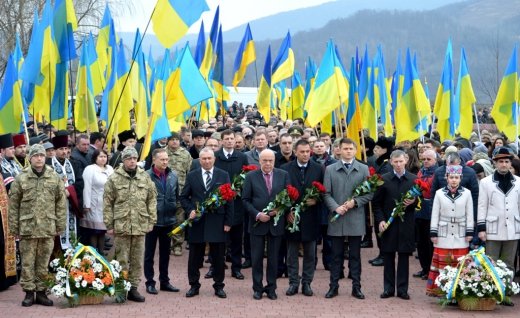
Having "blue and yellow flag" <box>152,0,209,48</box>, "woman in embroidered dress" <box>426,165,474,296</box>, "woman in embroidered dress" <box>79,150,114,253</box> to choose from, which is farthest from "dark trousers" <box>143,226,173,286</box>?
"woman in embroidered dress" <box>426,165,474,296</box>

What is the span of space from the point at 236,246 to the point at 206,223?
165cm

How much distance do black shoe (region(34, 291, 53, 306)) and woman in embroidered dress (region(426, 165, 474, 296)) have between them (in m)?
4.79

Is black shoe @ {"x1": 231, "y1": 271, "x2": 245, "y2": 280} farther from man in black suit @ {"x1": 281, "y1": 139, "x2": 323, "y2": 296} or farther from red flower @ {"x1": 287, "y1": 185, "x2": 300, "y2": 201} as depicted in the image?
red flower @ {"x1": 287, "y1": 185, "x2": 300, "y2": 201}

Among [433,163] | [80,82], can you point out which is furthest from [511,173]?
[80,82]

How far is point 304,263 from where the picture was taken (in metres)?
12.7

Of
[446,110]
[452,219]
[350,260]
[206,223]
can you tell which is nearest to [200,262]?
[206,223]

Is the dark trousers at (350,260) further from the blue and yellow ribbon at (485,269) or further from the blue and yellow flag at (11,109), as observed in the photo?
the blue and yellow flag at (11,109)

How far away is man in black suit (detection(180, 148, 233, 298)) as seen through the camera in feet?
41.0

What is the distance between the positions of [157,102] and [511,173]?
5.01 metres

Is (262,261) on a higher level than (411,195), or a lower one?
lower

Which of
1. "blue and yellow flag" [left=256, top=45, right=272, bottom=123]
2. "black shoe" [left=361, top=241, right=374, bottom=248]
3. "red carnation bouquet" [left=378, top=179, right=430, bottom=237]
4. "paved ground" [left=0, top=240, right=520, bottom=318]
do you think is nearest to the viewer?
"paved ground" [left=0, top=240, right=520, bottom=318]

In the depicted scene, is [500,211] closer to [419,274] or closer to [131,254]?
[419,274]

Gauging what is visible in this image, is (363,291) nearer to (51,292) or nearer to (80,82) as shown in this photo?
(51,292)

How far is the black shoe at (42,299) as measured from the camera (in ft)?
38.9
